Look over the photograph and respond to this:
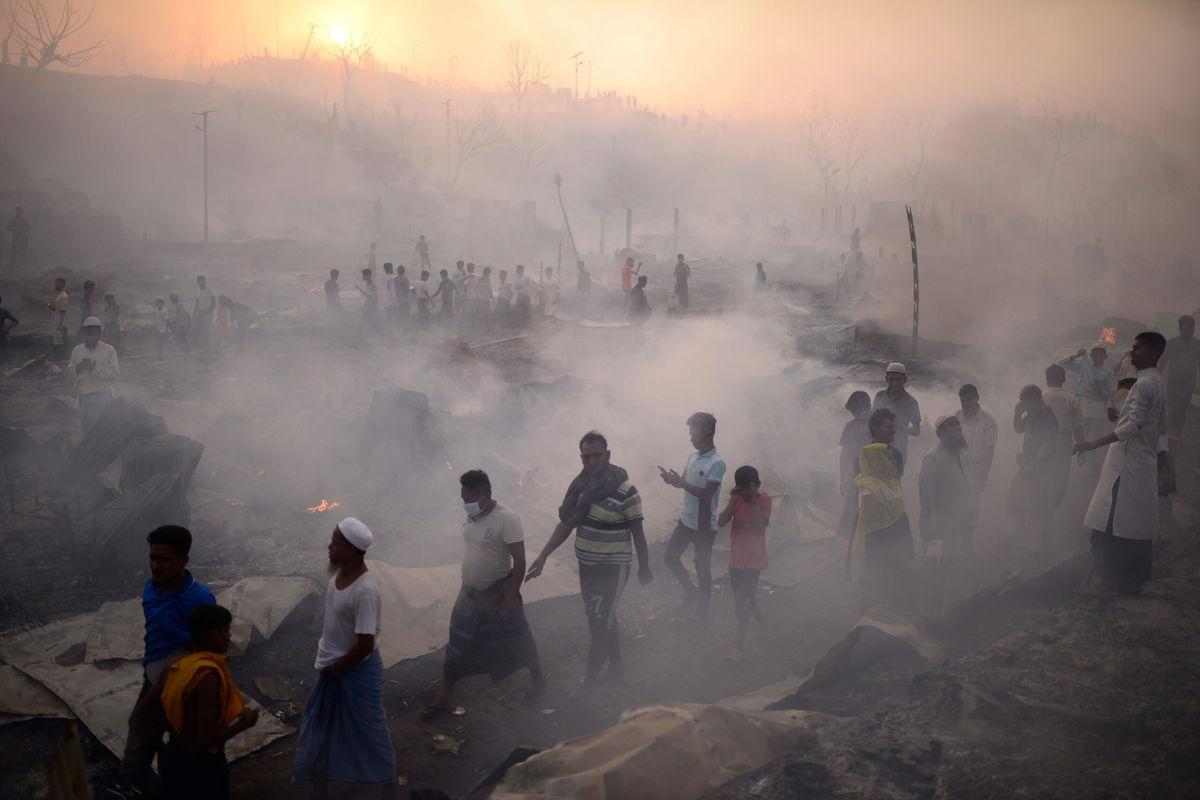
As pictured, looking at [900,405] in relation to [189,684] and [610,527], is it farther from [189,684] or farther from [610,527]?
[189,684]

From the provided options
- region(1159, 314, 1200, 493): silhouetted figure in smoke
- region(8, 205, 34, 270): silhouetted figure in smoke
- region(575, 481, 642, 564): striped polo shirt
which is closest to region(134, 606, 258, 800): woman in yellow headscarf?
region(575, 481, 642, 564): striped polo shirt

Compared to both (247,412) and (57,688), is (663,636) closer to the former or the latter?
(57,688)

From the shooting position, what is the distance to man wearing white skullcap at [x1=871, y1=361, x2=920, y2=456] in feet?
21.4

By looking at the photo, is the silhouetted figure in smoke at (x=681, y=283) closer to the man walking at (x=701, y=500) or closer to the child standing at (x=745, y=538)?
the man walking at (x=701, y=500)

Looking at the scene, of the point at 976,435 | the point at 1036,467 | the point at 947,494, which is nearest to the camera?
the point at 947,494


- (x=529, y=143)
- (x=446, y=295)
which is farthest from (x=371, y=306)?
(x=529, y=143)

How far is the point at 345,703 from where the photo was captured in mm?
3537

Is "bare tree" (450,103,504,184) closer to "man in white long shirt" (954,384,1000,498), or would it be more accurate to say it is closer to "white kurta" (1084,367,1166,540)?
"man in white long shirt" (954,384,1000,498)

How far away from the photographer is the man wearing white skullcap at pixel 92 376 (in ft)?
27.1

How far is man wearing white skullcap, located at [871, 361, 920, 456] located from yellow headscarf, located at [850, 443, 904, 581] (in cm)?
131

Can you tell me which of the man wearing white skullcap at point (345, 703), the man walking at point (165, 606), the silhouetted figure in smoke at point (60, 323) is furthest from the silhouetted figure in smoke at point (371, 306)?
the man walking at point (165, 606)

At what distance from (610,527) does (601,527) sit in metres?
0.05

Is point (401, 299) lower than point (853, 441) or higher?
higher

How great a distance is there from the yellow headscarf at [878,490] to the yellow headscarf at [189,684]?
153 inches
